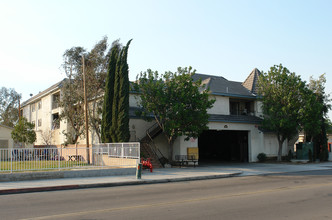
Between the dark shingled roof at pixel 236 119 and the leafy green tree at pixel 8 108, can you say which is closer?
the dark shingled roof at pixel 236 119

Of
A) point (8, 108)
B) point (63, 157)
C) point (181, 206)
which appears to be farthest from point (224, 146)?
point (8, 108)

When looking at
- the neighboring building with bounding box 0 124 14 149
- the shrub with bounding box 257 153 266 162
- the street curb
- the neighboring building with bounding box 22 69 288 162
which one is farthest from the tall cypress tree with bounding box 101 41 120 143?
the neighboring building with bounding box 0 124 14 149

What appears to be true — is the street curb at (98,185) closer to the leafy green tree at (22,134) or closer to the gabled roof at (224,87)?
the gabled roof at (224,87)

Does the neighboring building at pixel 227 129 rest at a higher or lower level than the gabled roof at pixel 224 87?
lower

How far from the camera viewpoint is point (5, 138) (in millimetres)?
38688

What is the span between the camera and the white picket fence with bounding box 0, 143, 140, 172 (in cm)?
1681

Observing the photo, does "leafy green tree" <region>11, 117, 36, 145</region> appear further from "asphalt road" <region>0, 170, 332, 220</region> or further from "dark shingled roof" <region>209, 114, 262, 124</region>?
"asphalt road" <region>0, 170, 332, 220</region>

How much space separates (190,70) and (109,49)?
9.81 meters

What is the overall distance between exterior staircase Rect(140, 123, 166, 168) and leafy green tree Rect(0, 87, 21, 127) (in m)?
45.9

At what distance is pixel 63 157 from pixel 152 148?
392 inches

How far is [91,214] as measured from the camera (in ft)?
27.2

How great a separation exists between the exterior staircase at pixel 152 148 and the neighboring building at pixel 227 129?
0.29 meters

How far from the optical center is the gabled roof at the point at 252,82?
35100 millimetres

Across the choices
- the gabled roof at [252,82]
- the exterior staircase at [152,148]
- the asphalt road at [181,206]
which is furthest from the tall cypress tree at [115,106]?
the gabled roof at [252,82]
